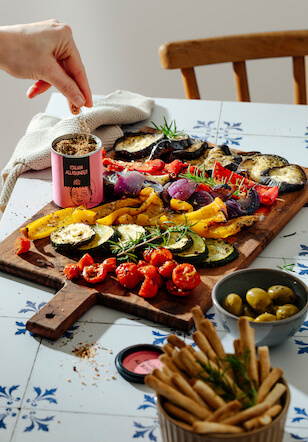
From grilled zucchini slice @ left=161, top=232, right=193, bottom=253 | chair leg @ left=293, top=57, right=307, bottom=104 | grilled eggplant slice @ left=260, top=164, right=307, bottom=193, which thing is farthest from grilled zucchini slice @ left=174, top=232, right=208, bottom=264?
chair leg @ left=293, top=57, right=307, bottom=104

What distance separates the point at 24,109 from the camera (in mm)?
4328

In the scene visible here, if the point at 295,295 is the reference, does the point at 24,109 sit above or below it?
below

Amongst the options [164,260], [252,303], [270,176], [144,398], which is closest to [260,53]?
[270,176]

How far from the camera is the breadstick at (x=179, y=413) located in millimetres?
1050

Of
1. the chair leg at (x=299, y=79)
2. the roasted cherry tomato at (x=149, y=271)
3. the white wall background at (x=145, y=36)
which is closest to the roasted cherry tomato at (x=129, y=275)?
the roasted cherry tomato at (x=149, y=271)

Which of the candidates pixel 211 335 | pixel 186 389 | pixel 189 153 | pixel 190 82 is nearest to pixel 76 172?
pixel 189 153

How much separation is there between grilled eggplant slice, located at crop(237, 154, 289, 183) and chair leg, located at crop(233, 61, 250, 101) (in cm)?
82

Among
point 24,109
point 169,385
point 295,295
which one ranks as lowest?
point 24,109

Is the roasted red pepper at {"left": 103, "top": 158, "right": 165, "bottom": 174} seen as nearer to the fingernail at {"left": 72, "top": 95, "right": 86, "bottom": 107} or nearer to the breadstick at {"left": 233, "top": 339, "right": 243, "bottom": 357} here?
the fingernail at {"left": 72, "top": 95, "right": 86, "bottom": 107}

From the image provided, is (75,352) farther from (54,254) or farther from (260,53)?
(260,53)

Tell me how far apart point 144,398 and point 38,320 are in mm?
338

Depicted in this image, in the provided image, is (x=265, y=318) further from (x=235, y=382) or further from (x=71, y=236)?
(x=71, y=236)

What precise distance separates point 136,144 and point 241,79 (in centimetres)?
85

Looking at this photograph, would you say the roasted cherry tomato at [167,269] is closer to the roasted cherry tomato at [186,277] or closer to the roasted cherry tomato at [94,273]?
the roasted cherry tomato at [186,277]
